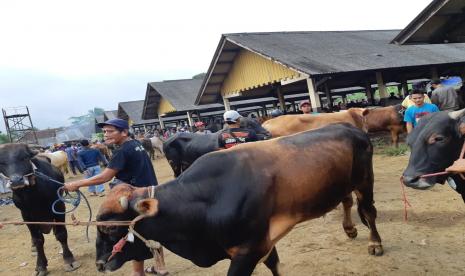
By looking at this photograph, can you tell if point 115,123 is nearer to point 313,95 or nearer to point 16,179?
point 16,179

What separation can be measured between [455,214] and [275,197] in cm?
335

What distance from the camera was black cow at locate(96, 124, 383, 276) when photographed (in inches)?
109

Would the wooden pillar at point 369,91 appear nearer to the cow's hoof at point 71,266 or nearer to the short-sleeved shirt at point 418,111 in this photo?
the short-sleeved shirt at point 418,111

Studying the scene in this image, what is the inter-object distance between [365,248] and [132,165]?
2909mm

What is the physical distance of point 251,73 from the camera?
14391 millimetres

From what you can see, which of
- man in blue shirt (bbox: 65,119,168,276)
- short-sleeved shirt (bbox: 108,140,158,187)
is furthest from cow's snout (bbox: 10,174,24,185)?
short-sleeved shirt (bbox: 108,140,158,187)

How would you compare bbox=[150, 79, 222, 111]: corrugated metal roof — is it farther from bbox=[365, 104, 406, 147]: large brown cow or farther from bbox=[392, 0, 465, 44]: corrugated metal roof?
bbox=[392, 0, 465, 44]: corrugated metal roof

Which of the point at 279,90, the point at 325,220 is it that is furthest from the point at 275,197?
the point at 279,90

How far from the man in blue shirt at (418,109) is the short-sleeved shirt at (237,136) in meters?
2.46

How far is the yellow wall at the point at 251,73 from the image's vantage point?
41.5ft

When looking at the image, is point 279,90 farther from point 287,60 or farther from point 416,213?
point 416,213

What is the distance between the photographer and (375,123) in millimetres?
12266

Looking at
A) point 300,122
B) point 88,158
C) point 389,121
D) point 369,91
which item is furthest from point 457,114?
point 369,91

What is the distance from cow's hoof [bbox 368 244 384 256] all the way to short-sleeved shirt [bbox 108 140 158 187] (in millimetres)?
2600
